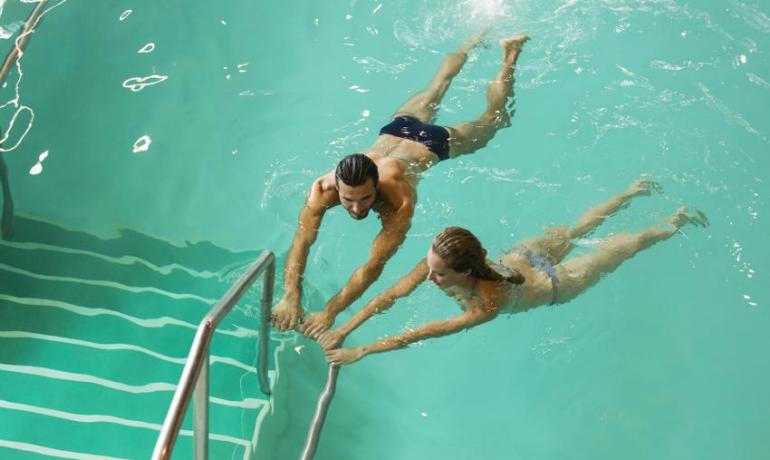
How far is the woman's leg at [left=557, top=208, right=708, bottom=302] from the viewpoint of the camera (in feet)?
14.8

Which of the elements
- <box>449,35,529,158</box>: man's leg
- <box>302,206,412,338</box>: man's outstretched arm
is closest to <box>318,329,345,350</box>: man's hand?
<box>302,206,412,338</box>: man's outstretched arm

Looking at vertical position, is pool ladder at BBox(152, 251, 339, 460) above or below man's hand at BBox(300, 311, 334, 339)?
above

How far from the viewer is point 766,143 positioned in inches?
232

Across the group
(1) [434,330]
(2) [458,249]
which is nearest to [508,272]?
(1) [434,330]

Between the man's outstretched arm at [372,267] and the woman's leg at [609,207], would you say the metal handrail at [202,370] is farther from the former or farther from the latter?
the woman's leg at [609,207]

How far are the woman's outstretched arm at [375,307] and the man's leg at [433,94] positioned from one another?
1.51 metres

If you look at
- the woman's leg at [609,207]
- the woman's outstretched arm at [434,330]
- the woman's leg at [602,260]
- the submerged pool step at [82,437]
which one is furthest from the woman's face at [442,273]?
the woman's leg at [609,207]

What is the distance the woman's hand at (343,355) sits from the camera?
3.77m

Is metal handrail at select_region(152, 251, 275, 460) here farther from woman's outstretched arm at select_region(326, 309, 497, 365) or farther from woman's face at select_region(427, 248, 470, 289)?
woman's face at select_region(427, 248, 470, 289)

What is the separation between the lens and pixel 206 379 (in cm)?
269

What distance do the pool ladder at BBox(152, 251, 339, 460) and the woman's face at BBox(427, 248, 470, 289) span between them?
25.4 inches

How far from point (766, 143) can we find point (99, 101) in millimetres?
4764

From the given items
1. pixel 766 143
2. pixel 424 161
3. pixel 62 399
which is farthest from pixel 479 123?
pixel 62 399

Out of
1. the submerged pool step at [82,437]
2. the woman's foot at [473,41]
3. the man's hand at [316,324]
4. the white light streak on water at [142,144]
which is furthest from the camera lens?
the woman's foot at [473,41]
